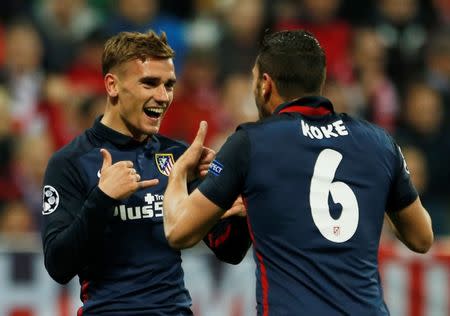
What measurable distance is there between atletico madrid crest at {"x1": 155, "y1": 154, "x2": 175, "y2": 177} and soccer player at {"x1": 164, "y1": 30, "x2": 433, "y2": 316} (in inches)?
16.3

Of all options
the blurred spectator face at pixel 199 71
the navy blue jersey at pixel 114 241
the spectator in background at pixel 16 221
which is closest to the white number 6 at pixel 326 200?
the navy blue jersey at pixel 114 241

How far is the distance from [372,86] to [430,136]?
29.3 inches

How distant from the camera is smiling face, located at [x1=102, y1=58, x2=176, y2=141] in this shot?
173 inches

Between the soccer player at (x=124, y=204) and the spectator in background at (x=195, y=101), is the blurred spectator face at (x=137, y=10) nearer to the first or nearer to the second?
the spectator in background at (x=195, y=101)

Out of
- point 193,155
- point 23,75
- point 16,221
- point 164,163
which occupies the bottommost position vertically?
point 16,221

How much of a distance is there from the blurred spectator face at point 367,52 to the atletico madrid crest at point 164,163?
571 cm

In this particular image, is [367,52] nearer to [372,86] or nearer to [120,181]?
[372,86]

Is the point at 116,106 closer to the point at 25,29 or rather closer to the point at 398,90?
the point at 25,29

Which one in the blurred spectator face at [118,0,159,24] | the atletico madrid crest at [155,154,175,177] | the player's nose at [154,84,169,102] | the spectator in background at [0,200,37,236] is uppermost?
the player's nose at [154,84,169,102]

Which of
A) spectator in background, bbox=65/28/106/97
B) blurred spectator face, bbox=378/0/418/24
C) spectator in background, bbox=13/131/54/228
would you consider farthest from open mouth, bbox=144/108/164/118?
blurred spectator face, bbox=378/0/418/24

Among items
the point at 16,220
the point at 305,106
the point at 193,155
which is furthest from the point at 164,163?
the point at 16,220

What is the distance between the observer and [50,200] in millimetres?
4188

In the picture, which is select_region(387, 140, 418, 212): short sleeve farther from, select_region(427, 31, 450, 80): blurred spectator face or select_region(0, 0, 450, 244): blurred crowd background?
select_region(427, 31, 450, 80): blurred spectator face

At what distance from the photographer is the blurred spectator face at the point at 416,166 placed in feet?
29.3
